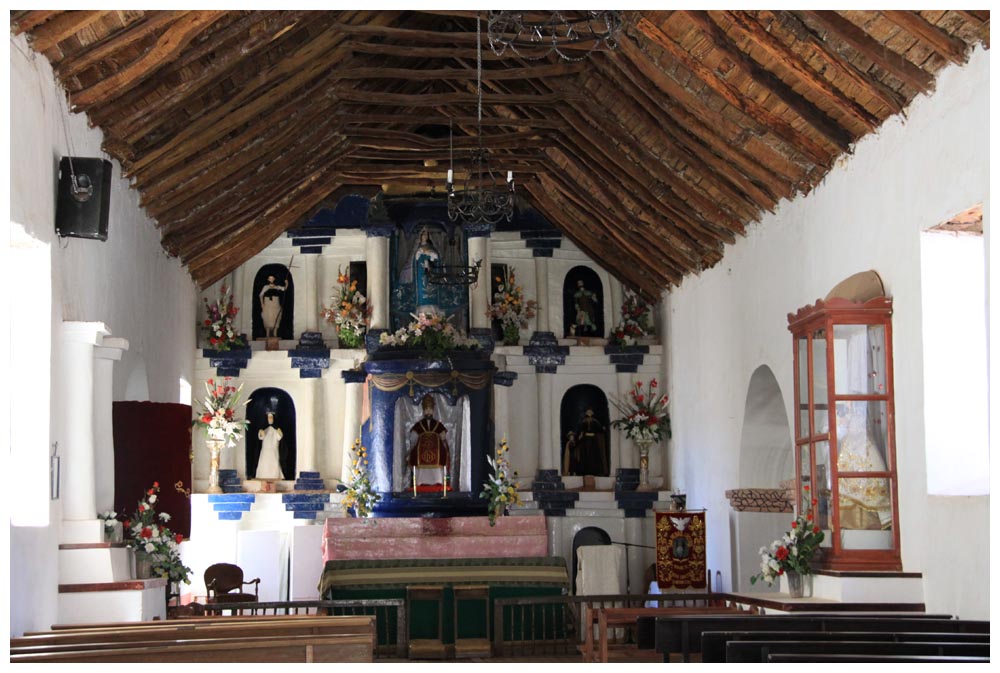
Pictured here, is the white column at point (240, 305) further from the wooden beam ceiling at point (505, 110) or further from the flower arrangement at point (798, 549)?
the flower arrangement at point (798, 549)

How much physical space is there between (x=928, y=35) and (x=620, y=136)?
5816 millimetres

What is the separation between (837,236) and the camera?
1137 centimetres

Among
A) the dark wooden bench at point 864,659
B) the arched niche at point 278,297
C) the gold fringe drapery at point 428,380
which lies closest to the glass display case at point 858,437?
the dark wooden bench at point 864,659

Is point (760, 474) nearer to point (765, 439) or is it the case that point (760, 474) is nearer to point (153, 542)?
point (765, 439)

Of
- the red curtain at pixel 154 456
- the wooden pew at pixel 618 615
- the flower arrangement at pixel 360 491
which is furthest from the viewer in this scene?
the flower arrangement at pixel 360 491

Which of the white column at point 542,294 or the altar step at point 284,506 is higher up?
the white column at point 542,294

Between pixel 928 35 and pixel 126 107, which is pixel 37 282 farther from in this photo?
pixel 928 35

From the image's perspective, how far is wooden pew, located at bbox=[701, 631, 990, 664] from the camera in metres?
7.05

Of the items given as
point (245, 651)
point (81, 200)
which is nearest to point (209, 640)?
point (245, 651)

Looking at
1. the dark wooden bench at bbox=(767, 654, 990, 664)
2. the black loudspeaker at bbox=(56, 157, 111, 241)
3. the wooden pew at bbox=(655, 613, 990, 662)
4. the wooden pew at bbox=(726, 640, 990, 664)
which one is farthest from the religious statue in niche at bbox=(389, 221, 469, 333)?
the dark wooden bench at bbox=(767, 654, 990, 664)

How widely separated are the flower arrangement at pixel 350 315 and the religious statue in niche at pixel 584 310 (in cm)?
293

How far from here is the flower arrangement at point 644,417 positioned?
18391 mm

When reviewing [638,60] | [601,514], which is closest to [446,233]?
[601,514]

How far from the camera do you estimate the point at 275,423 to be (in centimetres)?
1902
